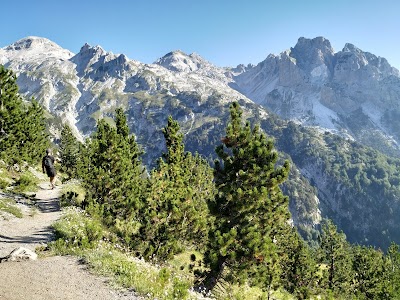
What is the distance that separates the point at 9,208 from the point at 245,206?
17694mm

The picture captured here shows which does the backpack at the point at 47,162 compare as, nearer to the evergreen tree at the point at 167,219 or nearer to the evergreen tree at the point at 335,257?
the evergreen tree at the point at 167,219

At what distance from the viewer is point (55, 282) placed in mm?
13250

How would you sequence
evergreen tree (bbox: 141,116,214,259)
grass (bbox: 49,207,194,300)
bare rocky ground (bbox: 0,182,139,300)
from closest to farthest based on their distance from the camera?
bare rocky ground (bbox: 0,182,139,300)
grass (bbox: 49,207,194,300)
evergreen tree (bbox: 141,116,214,259)

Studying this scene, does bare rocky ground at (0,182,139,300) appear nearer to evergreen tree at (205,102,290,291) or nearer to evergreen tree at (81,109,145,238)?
evergreen tree at (205,102,290,291)

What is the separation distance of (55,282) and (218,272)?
45.1 ft

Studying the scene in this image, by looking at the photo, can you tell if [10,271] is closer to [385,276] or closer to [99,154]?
[99,154]

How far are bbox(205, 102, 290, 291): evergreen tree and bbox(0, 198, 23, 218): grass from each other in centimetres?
1473

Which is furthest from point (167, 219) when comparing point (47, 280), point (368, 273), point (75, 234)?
point (368, 273)

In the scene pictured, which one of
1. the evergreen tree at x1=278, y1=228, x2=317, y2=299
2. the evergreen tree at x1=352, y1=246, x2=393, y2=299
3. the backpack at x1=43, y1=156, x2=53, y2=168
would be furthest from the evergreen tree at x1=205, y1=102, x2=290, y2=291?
the evergreen tree at x1=352, y1=246, x2=393, y2=299

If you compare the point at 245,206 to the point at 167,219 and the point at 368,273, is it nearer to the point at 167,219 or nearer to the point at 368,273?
the point at 167,219

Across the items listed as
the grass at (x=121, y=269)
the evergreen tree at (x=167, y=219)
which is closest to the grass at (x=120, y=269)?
the grass at (x=121, y=269)

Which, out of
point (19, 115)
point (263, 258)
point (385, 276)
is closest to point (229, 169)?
point (263, 258)

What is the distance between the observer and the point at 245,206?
24656 mm

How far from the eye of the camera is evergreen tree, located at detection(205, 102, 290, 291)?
23.6 meters
